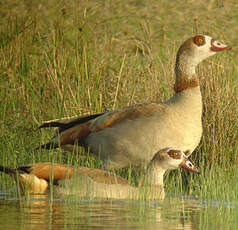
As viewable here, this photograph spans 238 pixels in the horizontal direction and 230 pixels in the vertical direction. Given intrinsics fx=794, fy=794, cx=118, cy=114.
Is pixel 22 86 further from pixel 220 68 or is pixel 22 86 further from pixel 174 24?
pixel 174 24

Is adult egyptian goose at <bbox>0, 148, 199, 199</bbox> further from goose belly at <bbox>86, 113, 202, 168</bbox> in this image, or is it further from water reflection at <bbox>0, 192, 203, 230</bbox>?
goose belly at <bbox>86, 113, 202, 168</bbox>

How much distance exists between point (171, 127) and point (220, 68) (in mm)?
1958

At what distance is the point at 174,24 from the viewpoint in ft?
79.6

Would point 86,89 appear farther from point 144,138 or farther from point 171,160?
point 171,160

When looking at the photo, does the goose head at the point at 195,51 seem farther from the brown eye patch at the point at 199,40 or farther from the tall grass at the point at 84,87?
the tall grass at the point at 84,87

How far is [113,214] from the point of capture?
720 cm

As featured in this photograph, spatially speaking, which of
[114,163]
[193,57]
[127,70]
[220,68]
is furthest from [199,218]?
Result: [127,70]

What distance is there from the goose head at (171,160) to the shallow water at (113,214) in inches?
22.5

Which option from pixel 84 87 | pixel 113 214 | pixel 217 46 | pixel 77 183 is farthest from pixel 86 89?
pixel 113 214

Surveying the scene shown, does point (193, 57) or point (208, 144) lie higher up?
point (193, 57)

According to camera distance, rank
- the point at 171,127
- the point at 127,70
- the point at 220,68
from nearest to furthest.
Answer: the point at 171,127, the point at 220,68, the point at 127,70

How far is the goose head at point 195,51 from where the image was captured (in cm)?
982

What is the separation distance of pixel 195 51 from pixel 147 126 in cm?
128

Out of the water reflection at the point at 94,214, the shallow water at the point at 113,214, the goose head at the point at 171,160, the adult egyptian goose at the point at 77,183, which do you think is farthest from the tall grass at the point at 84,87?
the water reflection at the point at 94,214
